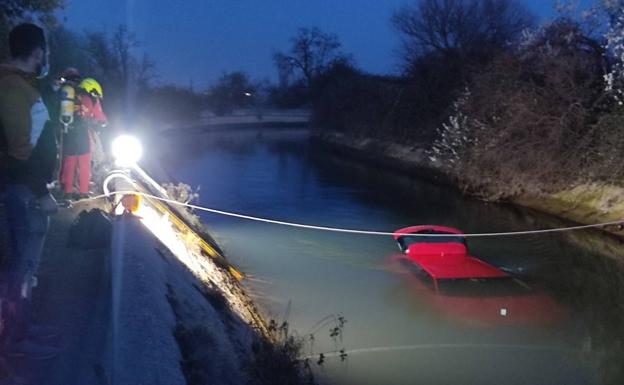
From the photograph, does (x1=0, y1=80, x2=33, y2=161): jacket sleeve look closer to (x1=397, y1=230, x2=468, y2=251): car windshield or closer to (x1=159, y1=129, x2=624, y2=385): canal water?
(x1=159, y1=129, x2=624, y2=385): canal water

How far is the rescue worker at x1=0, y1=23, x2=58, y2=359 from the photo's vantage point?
14.5ft

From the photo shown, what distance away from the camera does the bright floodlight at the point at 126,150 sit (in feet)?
44.8

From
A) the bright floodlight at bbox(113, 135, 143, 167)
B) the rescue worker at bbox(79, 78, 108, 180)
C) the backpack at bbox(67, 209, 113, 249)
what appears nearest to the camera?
the backpack at bbox(67, 209, 113, 249)

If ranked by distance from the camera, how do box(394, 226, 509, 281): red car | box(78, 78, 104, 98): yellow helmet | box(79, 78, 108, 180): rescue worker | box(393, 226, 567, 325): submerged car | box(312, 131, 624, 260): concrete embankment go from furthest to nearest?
box(312, 131, 624, 260): concrete embankment < box(394, 226, 509, 281): red car < box(393, 226, 567, 325): submerged car < box(78, 78, 104, 98): yellow helmet < box(79, 78, 108, 180): rescue worker

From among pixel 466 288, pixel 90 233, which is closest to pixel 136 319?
pixel 90 233

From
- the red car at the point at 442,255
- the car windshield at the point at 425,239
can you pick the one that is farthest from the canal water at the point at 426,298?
the car windshield at the point at 425,239

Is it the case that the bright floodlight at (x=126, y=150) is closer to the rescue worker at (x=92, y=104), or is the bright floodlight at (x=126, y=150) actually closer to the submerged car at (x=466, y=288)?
the rescue worker at (x=92, y=104)

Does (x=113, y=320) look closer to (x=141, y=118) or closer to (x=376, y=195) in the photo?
(x=376, y=195)

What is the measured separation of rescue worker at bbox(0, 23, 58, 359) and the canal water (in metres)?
4.18

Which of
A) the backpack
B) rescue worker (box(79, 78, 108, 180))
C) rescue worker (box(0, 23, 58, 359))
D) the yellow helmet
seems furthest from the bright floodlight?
rescue worker (box(0, 23, 58, 359))

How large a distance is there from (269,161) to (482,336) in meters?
28.0

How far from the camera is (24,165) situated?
4.56m

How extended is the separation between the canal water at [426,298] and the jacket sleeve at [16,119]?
485cm

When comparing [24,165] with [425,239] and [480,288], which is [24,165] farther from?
[425,239]
